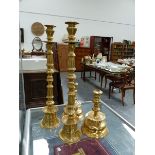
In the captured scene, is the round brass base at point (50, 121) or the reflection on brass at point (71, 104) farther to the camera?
the round brass base at point (50, 121)

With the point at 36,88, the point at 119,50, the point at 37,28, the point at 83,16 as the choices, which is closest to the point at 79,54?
the point at 83,16

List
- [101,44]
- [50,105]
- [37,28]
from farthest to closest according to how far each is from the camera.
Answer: [101,44] → [37,28] → [50,105]

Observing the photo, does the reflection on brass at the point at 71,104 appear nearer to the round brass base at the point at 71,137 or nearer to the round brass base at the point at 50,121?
the round brass base at the point at 71,137

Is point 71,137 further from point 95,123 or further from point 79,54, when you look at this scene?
point 79,54

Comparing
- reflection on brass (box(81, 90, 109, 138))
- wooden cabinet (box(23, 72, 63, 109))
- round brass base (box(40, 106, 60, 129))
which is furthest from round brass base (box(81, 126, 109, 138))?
wooden cabinet (box(23, 72, 63, 109))

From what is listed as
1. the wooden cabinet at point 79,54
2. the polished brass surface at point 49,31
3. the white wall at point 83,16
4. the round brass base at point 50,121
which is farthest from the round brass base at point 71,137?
the wooden cabinet at point 79,54

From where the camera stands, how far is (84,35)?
766cm

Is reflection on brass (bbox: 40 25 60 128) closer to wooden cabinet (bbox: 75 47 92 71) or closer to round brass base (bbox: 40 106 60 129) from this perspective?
round brass base (bbox: 40 106 60 129)

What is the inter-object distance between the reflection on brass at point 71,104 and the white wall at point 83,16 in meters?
6.06

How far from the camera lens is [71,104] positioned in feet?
2.84

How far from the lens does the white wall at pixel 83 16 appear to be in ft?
22.3

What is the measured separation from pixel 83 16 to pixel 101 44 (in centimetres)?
142
